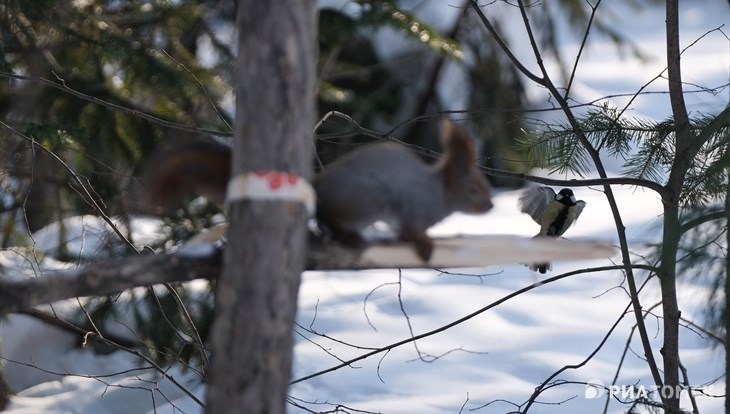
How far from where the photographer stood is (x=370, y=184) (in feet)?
6.35

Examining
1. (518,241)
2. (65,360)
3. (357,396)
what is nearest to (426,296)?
(357,396)

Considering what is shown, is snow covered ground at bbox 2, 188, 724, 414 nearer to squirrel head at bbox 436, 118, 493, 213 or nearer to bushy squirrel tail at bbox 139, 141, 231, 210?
squirrel head at bbox 436, 118, 493, 213

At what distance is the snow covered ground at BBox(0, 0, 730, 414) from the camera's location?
12.3 ft

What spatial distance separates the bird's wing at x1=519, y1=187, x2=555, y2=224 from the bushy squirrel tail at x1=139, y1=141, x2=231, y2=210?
6.38ft

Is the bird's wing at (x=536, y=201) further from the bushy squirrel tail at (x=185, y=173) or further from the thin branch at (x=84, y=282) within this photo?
the thin branch at (x=84, y=282)

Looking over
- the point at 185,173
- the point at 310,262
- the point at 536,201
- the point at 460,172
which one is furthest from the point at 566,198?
the point at 185,173

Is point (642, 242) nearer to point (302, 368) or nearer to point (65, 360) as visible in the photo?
point (302, 368)

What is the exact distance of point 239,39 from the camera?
1.65m

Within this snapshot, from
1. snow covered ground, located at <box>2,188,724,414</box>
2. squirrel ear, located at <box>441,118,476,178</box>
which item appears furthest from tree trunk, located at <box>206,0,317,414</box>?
snow covered ground, located at <box>2,188,724,414</box>

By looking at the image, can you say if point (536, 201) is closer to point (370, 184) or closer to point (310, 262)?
point (370, 184)

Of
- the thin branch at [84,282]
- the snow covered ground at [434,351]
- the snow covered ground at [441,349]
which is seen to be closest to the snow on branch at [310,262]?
the thin branch at [84,282]

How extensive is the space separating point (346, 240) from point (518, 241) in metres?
0.42

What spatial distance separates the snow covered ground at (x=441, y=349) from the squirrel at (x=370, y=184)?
45.3 inches

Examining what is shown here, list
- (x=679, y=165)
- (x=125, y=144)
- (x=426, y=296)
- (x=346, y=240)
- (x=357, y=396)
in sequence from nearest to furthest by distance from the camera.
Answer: (x=346, y=240) < (x=679, y=165) < (x=357, y=396) < (x=125, y=144) < (x=426, y=296)
